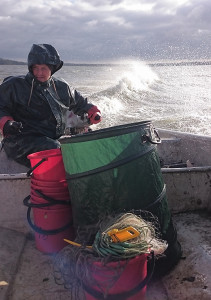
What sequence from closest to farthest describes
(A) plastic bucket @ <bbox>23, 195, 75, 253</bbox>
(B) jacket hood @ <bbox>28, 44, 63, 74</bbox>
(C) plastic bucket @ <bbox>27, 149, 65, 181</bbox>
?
(C) plastic bucket @ <bbox>27, 149, 65, 181</bbox>, (A) plastic bucket @ <bbox>23, 195, 75, 253</bbox>, (B) jacket hood @ <bbox>28, 44, 63, 74</bbox>

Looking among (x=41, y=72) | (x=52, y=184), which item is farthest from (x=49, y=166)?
(x=41, y=72)

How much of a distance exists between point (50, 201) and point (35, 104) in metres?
1.52

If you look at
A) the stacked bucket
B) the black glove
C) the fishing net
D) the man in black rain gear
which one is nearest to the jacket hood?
the man in black rain gear

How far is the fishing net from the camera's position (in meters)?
2.04

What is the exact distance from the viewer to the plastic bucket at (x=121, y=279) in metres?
2.04

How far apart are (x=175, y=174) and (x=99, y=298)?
74.1 inches

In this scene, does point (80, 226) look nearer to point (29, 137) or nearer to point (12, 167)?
point (29, 137)

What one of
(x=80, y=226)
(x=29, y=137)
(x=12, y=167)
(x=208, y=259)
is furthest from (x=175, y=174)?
(x=12, y=167)

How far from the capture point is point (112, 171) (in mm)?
2496

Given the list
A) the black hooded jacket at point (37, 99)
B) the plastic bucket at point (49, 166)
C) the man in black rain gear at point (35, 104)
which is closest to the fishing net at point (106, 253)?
the plastic bucket at point (49, 166)

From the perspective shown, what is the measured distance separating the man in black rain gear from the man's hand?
15.9 inches

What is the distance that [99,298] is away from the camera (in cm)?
211

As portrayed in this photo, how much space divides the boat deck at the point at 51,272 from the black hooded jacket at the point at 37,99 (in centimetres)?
134

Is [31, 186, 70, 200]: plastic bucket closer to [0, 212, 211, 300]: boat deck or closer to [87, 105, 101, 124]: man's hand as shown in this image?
[0, 212, 211, 300]: boat deck
